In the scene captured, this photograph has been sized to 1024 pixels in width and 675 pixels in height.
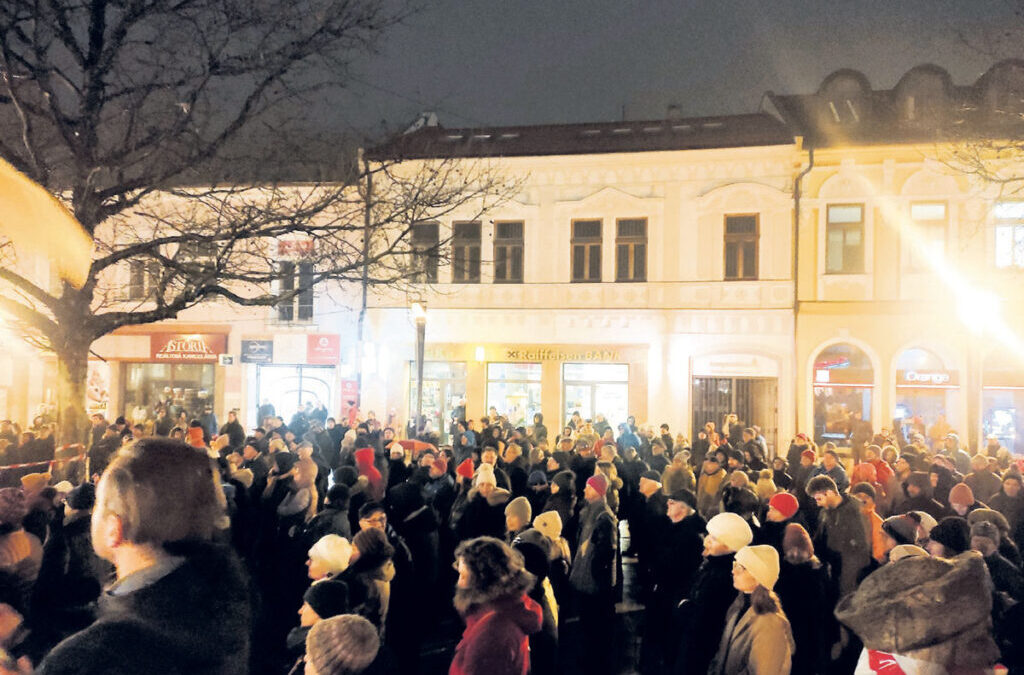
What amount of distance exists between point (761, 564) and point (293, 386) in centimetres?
2121

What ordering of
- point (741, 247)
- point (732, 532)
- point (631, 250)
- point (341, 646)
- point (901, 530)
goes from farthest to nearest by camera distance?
point (631, 250) < point (741, 247) < point (901, 530) < point (732, 532) < point (341, 646)

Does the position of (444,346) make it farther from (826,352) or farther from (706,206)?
(826,352)

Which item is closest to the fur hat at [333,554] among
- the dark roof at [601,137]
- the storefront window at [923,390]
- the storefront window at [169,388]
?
the dark roof at [601,137]

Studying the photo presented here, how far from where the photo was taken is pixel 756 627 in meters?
3.82

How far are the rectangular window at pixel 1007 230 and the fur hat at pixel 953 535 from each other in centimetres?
1705

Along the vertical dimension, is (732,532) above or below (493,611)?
above

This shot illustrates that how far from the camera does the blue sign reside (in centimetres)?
2369

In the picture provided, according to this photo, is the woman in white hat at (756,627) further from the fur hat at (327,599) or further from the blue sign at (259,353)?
the blue sign at (259,353)

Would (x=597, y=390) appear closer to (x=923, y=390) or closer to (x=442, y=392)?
(x=442, y=392)

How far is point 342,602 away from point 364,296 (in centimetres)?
1892

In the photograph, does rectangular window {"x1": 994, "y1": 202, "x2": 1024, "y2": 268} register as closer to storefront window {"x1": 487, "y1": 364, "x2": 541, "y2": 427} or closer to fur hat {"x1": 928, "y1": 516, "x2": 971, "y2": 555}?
storefront window {"x1": 487, "y1": 364, "x2": 541, "y2": 427}

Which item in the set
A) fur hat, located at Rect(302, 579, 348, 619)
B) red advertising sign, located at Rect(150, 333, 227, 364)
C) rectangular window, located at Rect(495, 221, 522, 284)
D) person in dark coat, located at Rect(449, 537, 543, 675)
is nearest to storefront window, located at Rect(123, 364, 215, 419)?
red advertising sign, located at Rect(150, 333, 227, 364)

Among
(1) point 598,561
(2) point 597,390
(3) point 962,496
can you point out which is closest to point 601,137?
(2) point 597,390

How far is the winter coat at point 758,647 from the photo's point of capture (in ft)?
12.2
